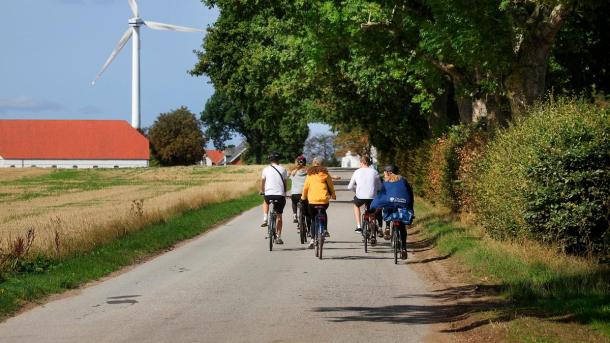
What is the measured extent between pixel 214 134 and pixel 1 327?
440 ft

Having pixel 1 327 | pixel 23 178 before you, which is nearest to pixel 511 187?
pixel 1 327

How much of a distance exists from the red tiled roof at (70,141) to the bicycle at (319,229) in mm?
124805

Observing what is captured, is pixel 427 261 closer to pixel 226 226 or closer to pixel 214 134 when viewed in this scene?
pixel 226 226

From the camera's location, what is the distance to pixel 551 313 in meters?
8.99

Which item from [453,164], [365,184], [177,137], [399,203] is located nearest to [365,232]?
[365,184]

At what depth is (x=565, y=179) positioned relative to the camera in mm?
12656

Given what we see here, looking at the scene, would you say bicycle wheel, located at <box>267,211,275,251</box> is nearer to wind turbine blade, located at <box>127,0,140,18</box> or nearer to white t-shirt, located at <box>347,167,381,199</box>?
white t-shirt, located at <box>347,167,381,199</box>

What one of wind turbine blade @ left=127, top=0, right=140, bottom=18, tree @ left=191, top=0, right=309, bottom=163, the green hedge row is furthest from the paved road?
wind turbine blade @ left=127, top=0, right=140, bottom=18

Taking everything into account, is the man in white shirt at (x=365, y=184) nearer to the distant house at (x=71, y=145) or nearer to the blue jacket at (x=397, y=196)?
the blue jacket at (x=397, y=196)

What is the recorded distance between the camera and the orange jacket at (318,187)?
53.9 ft

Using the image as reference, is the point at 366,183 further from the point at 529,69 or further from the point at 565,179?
the point at 565,179

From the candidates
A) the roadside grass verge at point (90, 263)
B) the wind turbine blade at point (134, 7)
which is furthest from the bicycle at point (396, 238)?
the wind turbine blade at point (134, 7)

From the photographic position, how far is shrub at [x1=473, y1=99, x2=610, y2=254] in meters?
12.7

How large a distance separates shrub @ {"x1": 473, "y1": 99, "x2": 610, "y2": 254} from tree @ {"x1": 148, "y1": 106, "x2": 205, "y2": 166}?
10915cm
